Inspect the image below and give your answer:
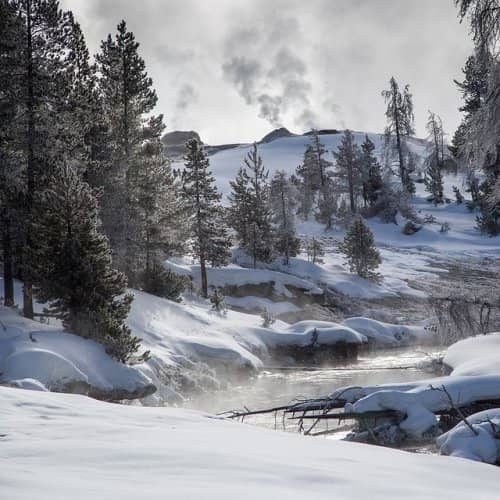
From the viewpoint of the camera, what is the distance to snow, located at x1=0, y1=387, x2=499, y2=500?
3.52 metres

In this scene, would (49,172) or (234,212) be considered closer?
(49,172)

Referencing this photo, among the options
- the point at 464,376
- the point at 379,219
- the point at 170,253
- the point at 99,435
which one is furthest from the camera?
the point at 379,219

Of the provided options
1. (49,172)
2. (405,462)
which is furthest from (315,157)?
(405,462)

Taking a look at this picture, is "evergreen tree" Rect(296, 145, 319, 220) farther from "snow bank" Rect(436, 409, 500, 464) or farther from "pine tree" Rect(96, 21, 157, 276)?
"snow bank" Rect(436, 409, 500, 464)

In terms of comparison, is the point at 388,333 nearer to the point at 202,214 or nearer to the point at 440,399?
the point at 202,214

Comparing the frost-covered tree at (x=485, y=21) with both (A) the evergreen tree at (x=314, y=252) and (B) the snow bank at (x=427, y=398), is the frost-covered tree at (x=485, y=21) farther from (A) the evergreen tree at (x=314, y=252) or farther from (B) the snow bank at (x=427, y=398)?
(A) the evergreen tree at (x=314, y=252)

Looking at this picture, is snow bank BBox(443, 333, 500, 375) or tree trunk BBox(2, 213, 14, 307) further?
tree trunk BBox(2, 213, 14, 307)

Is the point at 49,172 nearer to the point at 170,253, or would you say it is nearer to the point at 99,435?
the point at 170,253

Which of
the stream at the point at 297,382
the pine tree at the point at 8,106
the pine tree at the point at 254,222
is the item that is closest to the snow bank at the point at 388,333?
the stream at the point at 297,382

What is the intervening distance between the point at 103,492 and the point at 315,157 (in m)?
74.7

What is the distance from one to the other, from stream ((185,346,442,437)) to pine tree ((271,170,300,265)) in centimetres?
2141

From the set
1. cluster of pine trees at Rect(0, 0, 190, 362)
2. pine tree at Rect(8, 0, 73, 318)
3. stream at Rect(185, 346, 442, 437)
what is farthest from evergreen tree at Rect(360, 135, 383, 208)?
pine tree at Rect(8, 0, 73, 318)

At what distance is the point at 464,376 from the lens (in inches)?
403

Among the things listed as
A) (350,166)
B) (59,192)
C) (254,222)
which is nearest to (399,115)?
(350,166)
